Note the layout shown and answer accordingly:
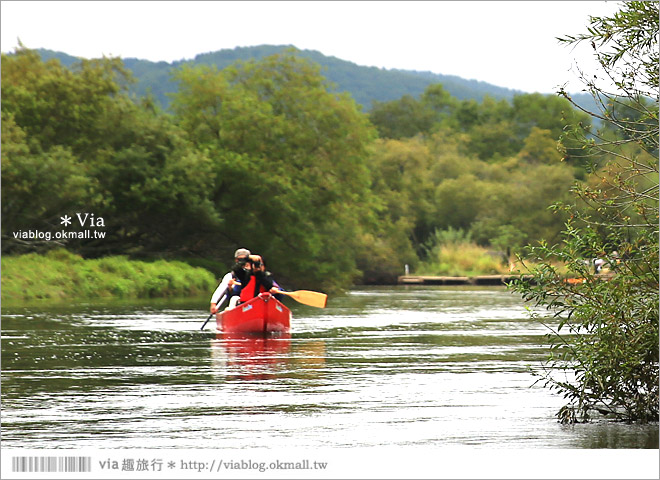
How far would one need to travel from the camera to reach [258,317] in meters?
22.0

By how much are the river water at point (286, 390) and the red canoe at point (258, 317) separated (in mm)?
532

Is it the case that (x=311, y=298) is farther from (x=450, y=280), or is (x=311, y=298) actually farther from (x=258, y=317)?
(x=450, y=280)

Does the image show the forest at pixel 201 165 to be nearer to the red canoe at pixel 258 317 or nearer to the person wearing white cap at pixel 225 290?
the person wearing white cap at pixel 225 290

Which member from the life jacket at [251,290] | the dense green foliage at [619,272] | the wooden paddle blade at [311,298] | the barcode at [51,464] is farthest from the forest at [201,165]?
the barcode at [51,464]

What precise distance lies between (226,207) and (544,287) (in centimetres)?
4081

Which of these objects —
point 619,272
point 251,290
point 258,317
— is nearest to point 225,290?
point 251,290

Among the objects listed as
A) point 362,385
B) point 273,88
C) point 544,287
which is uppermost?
point 273,88

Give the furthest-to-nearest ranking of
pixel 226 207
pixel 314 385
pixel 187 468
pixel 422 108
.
→ 1. pixel 422 108
2. pixel 226 207
3. pixel 314 385
4. pixel 187 468

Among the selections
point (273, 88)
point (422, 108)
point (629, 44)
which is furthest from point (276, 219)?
point (422, 108)

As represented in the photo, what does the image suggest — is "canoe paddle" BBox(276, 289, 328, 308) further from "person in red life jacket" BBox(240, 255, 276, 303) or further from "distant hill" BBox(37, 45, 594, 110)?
"distant hill" BBox(37, 45, 594, 110)

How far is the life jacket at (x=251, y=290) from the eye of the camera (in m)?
22.1

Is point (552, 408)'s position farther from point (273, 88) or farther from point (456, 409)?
point (273, 88)

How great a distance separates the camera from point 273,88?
53000 mm

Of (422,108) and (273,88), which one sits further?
(422,108)
